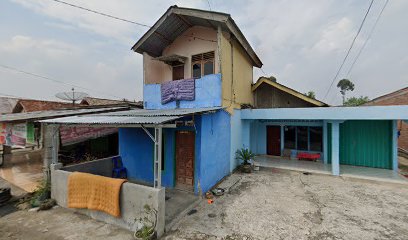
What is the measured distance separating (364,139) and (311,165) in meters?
3.35

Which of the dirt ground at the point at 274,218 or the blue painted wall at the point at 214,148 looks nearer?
the dirt ground at the point at 274,218

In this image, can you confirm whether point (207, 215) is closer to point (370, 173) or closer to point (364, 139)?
point (370, 173)

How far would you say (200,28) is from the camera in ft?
32.9

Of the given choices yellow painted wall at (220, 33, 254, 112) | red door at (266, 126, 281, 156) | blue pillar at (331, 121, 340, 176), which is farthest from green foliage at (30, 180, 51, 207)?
blue pillar at (331, 121, 340, 176)

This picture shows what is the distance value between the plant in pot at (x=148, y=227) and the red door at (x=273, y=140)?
10.5 metres

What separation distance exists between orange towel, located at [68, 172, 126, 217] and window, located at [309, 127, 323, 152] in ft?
37.5

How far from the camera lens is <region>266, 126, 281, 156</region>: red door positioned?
13211 millimetres

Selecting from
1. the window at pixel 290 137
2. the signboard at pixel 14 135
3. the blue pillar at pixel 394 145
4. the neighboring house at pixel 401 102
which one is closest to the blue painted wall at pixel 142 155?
the signboard at pixel 14 135

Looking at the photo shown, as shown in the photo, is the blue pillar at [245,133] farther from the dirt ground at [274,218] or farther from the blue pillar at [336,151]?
the blue pillar at [336,151]

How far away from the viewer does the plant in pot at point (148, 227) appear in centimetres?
463

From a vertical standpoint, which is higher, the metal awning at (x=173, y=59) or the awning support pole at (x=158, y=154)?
the metal awning at (x=173, y=59)

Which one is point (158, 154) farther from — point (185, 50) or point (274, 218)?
point (185, 50)

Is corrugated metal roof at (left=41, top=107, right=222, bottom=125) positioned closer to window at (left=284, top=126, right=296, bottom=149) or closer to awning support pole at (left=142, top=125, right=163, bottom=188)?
awning support pole at (left=142, top=125, right=163, bottom=188)

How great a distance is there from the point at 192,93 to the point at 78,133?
A: 24.5 feet
